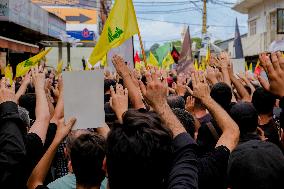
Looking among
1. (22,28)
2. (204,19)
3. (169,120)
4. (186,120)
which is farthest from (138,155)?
(204,19)

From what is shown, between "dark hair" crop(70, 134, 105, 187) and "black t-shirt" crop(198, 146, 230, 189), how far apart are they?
1.91ft

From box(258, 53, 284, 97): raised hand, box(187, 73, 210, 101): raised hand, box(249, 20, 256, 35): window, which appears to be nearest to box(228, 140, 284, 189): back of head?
box(258, 53, 284, 97): raised hand

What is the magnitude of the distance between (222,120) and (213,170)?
1.38 ft

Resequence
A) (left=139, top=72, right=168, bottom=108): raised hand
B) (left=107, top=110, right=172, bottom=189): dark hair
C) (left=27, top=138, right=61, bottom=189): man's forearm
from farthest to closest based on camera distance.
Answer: (left=27, top=138, right=61, bottom=189): man's forearm < (left=139, top=72, right=168, bottom=108): raised hand < (left=107, top=110, right=172, bottom=189): dark hair

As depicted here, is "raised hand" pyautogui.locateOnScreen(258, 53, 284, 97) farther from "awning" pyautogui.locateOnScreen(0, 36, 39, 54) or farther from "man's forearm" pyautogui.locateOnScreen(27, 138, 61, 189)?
"awning" pyautogui.locateOnScreen(0, 36, 39, 54)

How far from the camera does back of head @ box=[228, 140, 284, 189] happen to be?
2.25 metres

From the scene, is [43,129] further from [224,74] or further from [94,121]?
[224,74]

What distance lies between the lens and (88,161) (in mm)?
2811

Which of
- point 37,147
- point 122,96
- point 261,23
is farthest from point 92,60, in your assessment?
point 261,23

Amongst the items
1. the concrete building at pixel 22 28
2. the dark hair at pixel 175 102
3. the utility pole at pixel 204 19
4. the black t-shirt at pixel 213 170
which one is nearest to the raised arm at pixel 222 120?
the black t-shirt at pixel 213 170

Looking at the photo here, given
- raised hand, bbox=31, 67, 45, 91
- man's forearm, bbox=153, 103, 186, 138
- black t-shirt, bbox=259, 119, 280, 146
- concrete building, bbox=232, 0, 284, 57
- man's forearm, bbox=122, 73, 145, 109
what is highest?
concrete building, bbox=232, 0, 284, 57

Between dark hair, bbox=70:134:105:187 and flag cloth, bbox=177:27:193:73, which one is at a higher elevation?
flag cloth, bbox=177:27:193:73

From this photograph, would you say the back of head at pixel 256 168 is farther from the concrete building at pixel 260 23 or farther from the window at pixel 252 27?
the window at pixel 252 27

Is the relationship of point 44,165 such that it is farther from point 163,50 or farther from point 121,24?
point 163,50
